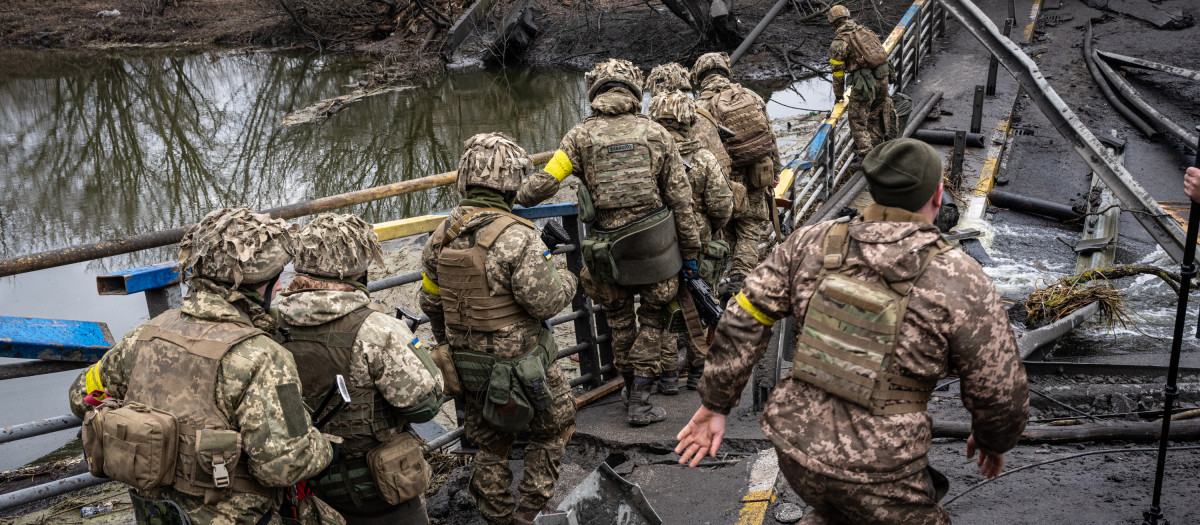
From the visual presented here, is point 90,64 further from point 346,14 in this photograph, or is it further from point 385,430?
point 385,430

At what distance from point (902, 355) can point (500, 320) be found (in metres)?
1.74

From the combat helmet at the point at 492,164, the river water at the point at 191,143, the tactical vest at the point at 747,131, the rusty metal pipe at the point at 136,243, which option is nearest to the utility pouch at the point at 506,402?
the combat helmet at the point at 492,164

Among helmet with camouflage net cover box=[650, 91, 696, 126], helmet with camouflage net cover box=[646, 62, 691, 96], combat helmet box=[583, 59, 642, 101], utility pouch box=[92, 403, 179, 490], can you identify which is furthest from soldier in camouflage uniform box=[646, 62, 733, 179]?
utility pouch box=[92, 403, 179, 490]

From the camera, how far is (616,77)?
4.58 m

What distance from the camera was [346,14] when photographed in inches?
877

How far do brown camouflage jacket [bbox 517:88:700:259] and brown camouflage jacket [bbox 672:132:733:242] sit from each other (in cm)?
29

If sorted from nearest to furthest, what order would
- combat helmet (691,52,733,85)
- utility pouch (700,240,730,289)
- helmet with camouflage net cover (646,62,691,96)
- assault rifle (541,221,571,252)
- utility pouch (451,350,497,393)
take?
1. utility pouch (451,350,497,393)
2. assault rifle (541,221,571,252)
3. utility pouch (700,240,730,289)
4. helmet with camouflage net cover (646,62,691,96)
5. combat helmet (691,52,733,85)

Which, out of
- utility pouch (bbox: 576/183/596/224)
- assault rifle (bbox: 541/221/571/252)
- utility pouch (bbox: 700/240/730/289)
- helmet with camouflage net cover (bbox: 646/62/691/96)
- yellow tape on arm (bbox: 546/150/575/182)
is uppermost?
helmet with camouflage net cover (bbox: 646/62/691/96)

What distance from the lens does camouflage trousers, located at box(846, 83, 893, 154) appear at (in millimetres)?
8695

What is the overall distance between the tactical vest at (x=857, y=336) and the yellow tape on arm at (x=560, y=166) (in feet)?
7.32

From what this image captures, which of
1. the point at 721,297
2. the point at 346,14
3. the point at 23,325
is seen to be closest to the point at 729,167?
the point at 721,297

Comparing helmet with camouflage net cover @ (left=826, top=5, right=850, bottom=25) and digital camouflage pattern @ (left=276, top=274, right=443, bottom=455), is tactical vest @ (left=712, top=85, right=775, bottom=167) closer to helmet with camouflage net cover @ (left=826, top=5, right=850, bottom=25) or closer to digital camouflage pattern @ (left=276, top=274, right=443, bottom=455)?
helmet with camouflage net cover @ (left=826, top=5, right=850, bottom=25)

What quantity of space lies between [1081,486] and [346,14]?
22.0 m

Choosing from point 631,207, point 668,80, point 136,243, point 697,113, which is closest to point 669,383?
point 631,207
